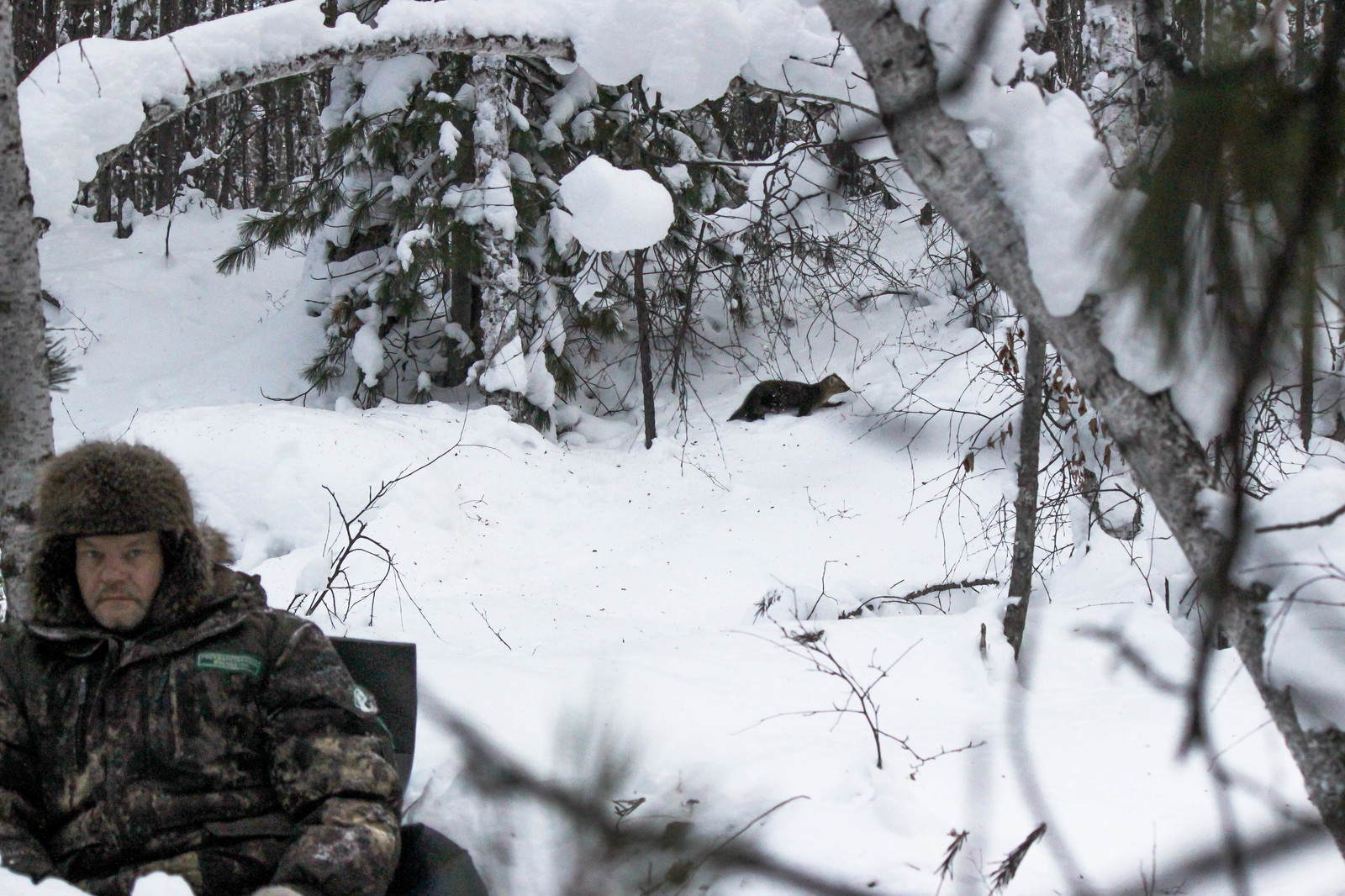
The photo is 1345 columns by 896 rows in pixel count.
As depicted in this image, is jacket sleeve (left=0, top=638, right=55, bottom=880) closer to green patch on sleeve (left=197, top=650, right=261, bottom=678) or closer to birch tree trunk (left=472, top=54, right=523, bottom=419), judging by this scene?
green patch on sleeve (left=197, top=650, right=261, bottom=678)

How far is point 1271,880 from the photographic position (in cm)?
187

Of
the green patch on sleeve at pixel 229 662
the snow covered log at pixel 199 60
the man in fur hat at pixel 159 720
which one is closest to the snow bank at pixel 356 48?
the snow covered log at pixel 199 60

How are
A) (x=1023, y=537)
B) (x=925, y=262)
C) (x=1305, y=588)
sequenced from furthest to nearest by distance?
(x=925, y=262) → (x=1023, y=537) → (x=1305, y=588)

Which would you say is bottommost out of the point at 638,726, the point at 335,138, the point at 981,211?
the point at 638,726

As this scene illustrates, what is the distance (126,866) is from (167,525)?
671 mm

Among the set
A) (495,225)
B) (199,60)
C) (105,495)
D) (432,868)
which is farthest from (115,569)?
(495,225)

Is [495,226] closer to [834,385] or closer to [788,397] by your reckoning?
[788,397]

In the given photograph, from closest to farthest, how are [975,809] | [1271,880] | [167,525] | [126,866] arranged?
1. [1271,880]
2. [126,866]
3. [167,525]
4. [975,809]

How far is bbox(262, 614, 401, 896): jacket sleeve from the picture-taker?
195 centimetres

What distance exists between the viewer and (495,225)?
7.46 metres

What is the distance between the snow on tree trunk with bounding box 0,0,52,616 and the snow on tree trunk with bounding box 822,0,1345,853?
2.51 metres

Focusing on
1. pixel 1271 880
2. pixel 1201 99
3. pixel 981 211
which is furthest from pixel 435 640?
pixel 1201 99

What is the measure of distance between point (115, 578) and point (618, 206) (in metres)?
3.19

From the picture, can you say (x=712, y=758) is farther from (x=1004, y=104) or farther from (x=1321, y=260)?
(x=1321, y=260)
